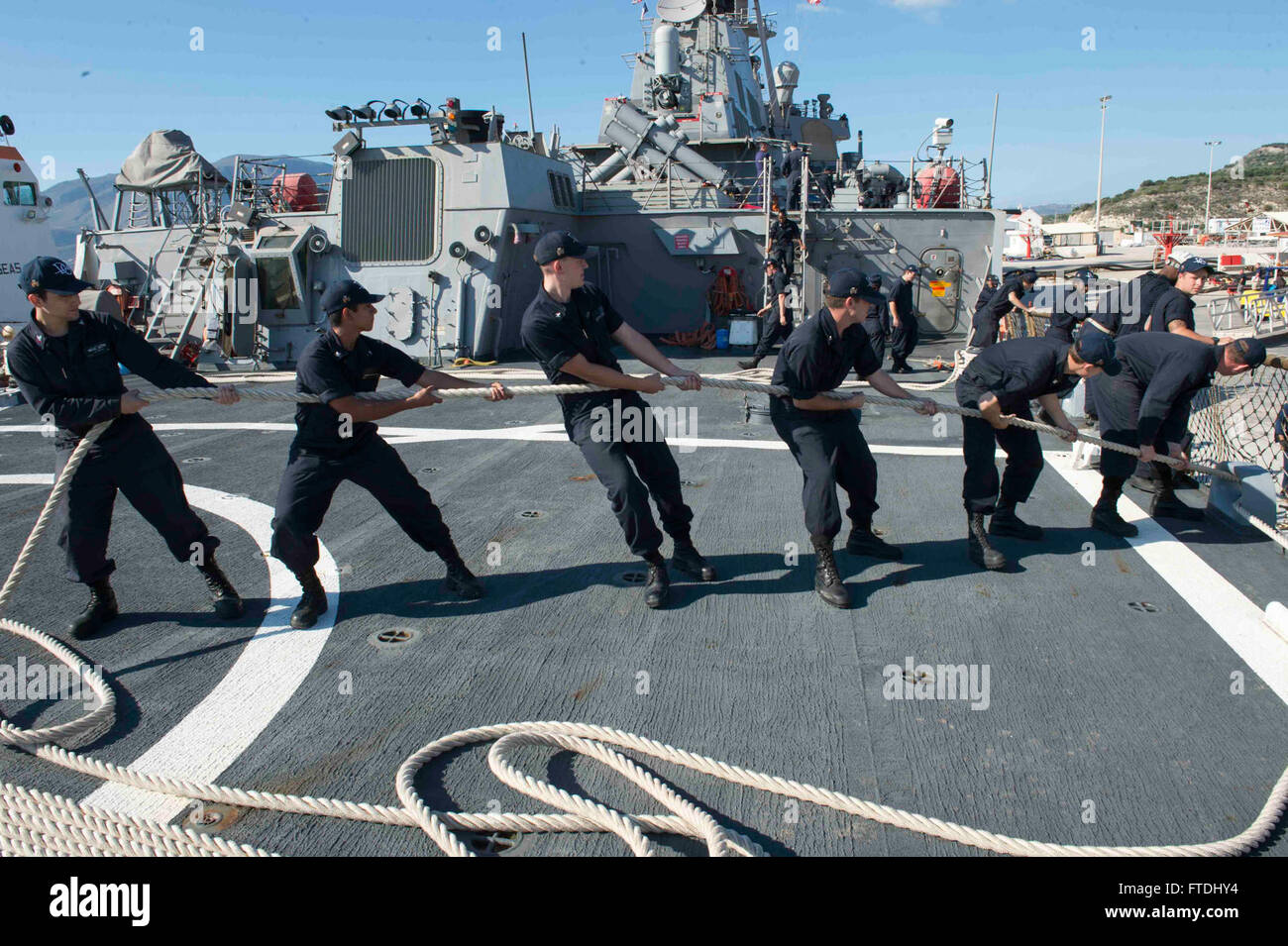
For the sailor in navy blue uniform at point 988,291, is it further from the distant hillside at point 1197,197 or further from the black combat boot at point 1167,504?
the distant hillside at point 1197,197

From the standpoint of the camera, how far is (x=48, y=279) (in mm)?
3672

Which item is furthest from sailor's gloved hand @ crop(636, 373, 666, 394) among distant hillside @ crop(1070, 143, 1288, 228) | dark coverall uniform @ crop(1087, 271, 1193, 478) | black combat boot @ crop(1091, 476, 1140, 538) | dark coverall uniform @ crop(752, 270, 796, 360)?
distant hillside @ crop(1070, 143, 1288, 228)

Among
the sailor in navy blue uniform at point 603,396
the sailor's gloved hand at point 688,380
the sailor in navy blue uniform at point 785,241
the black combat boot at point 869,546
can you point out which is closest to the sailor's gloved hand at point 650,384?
the sailor in navy blue uniform at point 603,396

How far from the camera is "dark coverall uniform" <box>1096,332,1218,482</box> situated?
5117mm

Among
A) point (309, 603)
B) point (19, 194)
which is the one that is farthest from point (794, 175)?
point (19, 194)

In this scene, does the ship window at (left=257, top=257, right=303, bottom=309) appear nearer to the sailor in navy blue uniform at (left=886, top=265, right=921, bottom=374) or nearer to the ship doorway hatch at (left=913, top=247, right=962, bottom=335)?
the sailor in navy blue uniform at (left=886, top=265, right=921, bottom=374)

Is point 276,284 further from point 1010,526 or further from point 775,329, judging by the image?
point 1010,526

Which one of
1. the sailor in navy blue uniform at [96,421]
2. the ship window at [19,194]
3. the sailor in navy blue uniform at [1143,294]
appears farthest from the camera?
the ship window at [19,194]

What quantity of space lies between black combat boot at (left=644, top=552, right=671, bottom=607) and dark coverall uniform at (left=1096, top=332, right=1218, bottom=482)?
10.00 feet

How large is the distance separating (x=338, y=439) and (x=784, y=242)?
11.8 metres

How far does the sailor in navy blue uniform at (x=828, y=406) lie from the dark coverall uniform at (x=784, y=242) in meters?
10.2

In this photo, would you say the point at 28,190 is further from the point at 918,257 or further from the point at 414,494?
the point at 414,494

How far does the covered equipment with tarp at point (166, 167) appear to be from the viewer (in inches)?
622
